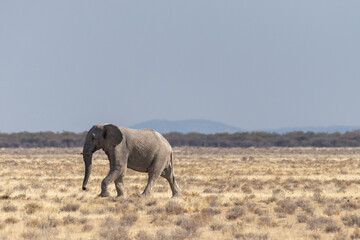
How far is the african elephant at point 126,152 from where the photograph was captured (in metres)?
19.8

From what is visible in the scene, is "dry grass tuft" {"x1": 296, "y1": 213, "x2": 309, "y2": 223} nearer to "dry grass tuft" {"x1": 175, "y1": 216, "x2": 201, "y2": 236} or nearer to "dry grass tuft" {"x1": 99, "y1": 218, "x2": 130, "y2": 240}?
"dry grass tuft" {"x1": 175, "y1": 216, "x2": 201, "y2": 236}

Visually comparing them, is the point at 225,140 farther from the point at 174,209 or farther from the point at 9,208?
the point at 9,208

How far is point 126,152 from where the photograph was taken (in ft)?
65.9

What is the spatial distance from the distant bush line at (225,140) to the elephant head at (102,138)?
317ft

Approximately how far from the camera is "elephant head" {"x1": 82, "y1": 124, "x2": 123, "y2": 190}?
19.8m

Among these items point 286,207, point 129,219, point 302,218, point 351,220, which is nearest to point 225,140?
point 286,207

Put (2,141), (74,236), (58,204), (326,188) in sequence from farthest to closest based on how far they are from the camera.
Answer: (2,141)
(326,188)
(58,204)
(74,236)

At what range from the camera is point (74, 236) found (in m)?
13.1

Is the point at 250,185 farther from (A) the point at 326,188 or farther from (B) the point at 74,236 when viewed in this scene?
(B) the point at 74,236

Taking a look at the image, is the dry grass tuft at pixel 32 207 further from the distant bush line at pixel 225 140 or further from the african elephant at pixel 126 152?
the distant bush line at pixel 225 140

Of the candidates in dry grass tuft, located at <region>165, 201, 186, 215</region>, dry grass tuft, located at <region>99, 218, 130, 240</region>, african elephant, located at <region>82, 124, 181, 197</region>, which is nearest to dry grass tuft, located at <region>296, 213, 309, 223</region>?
dry grass tuft, located at <region>165, 201, 186, 215</region>

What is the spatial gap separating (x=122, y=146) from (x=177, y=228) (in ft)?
20.6

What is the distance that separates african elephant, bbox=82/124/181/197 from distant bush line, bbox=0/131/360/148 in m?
95.4

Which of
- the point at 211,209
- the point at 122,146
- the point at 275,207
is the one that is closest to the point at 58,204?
the point at 122,146
